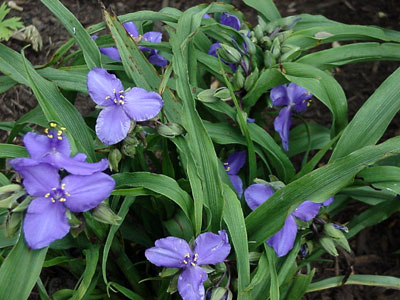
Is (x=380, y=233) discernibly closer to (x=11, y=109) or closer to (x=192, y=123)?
(x=192, y=123)

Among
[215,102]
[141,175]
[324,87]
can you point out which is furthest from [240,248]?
[324,87]

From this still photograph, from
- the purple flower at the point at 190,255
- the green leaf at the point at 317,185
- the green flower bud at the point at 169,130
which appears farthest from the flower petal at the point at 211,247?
the green flower bud at the point at 169,130

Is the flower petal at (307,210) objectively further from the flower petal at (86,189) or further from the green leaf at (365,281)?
the flower petal at (86,189)

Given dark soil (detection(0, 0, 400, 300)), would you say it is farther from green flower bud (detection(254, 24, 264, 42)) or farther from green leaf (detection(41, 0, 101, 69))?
green leaf (detection(41, 0, 101, 69))

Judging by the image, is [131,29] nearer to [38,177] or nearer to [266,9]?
[266,9]

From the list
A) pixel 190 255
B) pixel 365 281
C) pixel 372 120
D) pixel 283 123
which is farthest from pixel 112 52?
pixel 365 281

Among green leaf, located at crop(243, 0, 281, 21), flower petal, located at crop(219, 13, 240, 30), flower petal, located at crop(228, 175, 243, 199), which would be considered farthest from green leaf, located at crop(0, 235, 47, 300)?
green leaf, located at crop(243, 0, 281, 21)
